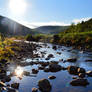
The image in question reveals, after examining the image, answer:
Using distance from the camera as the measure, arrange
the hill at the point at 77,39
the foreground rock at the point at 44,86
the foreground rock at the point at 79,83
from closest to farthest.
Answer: the foreground rock at the point at 44,86 → the foreground rock at the point at 79,83 → the hill at the point at 77,39

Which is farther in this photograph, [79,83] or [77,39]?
[77,39]

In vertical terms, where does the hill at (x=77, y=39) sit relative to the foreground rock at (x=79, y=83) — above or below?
above

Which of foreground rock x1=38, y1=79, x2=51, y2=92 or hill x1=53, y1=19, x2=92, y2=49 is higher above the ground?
hill x1=53, y1=19, x2=92, y2=49

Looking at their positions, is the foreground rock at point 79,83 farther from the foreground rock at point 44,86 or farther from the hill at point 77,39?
the hill at point 77,39

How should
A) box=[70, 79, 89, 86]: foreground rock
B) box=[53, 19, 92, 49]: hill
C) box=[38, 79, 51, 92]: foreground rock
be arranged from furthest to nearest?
box=[53, 19, 92, 49]: hill < box=[70, 79, 89, 86]: foreground rock < box=[38, 79, 51, 92]: foreground rock

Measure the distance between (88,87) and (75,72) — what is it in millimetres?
5271

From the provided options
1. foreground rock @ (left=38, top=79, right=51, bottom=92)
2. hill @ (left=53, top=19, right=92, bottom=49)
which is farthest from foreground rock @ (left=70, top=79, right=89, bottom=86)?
hill @ (left=53, top=19, right=92, bottom=49)

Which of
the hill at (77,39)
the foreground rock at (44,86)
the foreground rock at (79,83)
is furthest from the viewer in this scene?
the hill at (77,39)

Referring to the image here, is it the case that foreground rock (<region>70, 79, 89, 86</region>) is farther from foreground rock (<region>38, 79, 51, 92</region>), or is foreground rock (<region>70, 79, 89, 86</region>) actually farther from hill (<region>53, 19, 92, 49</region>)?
hill (<region>53, 19, 92, 49</region>)

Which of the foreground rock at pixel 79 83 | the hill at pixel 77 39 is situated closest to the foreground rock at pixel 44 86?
the foreground rock at pixel 79 83

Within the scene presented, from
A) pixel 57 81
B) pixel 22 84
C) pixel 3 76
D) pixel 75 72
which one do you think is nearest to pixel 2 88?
pixel 22 84

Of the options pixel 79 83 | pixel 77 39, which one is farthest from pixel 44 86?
pixel 77 39

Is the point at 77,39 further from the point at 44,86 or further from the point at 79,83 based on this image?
the point at 44,86

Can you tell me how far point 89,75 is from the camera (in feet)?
62.1
